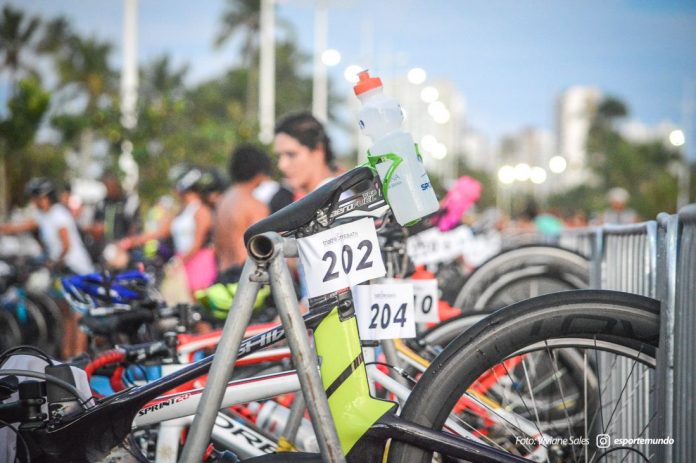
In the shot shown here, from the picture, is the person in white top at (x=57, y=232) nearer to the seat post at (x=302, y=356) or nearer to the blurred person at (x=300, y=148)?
the blurred person at (x=300, y=148)

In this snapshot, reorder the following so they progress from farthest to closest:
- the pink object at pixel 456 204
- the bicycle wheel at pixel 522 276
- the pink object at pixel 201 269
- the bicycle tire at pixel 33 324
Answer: the bicycle tire at pixel 33 324, the pink object at pixel 201 269, the pink object at pixel 456 204, the bicycle wheel at pixel 522 276

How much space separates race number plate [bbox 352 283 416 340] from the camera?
2496mm

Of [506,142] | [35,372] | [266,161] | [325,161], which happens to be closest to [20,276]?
[266,161]

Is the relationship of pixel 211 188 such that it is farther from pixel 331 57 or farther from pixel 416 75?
pixel 416 75

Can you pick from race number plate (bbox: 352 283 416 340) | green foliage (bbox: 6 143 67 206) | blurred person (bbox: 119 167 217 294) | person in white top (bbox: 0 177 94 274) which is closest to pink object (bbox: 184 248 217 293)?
blurred person (bbox: 119 167 217 294)

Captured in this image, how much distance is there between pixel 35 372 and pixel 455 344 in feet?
4.54

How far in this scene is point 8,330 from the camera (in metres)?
8.15

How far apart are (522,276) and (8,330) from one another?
5882 mm

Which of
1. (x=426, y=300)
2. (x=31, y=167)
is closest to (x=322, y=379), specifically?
(x=426, y=300)

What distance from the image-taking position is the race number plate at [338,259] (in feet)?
7.02

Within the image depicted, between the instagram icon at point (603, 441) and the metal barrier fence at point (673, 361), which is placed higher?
the metal barrier fence at point (673, 361)

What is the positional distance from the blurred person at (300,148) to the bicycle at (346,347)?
238cm

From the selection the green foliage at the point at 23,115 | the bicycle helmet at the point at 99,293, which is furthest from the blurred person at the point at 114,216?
the green foliage at the point at 23,115

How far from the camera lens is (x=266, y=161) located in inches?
239
